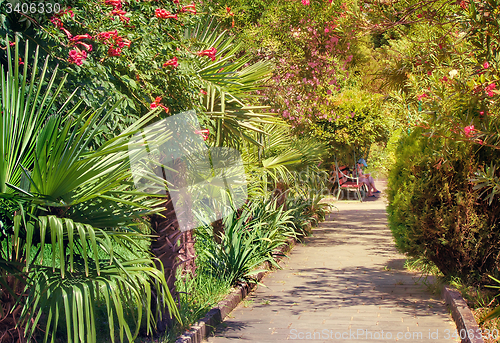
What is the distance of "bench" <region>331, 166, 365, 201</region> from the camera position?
20.3m

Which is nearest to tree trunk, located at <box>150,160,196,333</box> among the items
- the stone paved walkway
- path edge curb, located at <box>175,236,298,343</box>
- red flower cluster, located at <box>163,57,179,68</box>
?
path edge curb, located at <box>175,236,298,343</box>

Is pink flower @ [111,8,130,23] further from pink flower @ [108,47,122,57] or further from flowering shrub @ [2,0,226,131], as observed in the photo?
pink flower @ [108,47,122,57]

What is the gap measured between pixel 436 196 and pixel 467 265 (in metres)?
0.88

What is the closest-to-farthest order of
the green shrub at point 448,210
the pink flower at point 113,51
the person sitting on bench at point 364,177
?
the pink flower at point 113,51
the green shrub at point 448,210
the person sitting on bench at point 364,177

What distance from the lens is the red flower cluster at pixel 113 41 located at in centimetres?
332

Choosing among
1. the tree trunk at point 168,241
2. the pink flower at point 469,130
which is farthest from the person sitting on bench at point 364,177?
the tree trunk at point 168,241

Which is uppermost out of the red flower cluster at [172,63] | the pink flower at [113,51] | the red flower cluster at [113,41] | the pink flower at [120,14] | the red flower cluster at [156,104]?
the pink flower at [120,14]

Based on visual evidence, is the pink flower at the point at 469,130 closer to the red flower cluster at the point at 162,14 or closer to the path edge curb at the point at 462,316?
the path edge curb at the point at 462,316

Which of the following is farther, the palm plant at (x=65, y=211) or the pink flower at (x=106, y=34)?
the pink flower at (x=106, y=34)

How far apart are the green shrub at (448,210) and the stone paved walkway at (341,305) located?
0.62 m

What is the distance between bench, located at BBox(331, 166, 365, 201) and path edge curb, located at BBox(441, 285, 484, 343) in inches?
569

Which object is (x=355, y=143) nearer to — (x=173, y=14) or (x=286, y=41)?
(x=286, y=41)

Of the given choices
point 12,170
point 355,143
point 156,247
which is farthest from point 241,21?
point 355,143

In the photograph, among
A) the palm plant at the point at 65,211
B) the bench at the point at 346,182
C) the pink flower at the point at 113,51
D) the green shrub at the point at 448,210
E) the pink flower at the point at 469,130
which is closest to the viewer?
the palm plant at the point at 65,211
